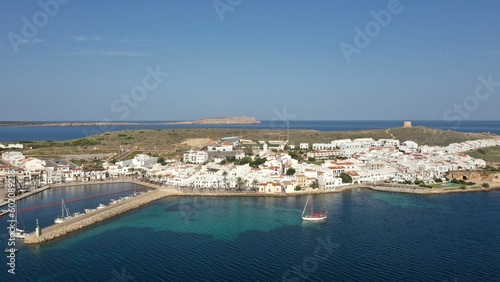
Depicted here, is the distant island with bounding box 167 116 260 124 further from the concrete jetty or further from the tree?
the concrete jetty

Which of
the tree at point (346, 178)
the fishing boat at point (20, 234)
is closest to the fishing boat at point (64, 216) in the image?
the fishing boat at point (20, 234)

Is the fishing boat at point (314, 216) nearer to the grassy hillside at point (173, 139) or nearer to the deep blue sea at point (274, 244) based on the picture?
the deep blue sea at point (274, 244)

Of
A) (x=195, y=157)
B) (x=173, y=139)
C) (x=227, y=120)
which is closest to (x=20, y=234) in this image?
(x=195, y=157)

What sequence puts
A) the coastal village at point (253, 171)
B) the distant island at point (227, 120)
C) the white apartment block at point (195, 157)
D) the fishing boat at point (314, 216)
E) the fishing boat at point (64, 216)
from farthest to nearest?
the distant island at point (227, 120) → the white apartment block at point (195, 157) → the coastal village at point (253, 171) → the fishing boat at point (314, 216) → the fishing boat at point (64, 216)

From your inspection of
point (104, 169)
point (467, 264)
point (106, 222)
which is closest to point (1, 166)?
point (104, 169)

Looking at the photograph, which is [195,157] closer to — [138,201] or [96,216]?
[138,201]

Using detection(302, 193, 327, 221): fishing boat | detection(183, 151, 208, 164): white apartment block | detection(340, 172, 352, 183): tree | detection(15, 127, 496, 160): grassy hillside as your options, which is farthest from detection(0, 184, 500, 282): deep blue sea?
detection(15, 127, 496, 160): grassy hillside

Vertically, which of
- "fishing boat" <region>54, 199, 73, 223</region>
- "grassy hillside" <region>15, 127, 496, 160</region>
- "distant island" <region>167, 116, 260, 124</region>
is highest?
"distant island" <region>167, 116, 260, 124</region>

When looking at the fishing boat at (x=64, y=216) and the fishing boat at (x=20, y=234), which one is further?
the fishing boat at (x=64, y=216)
